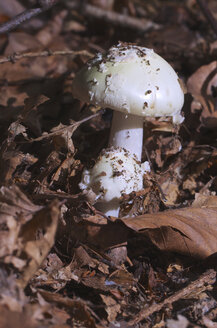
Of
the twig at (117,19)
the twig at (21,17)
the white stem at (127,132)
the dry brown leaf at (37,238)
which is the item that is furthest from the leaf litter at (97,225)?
the twig at (117,19)

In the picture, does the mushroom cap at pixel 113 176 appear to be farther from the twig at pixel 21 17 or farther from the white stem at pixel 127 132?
the twig at pixel 21 17

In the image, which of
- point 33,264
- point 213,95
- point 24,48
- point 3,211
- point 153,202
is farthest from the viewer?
point 24,48

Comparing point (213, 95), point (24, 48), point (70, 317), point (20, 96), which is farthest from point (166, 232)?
point (24, 48)

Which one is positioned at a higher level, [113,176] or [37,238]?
[113,176]

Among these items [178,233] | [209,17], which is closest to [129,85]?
[178,233]

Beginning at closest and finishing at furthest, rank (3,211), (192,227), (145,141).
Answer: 1. (3,211)
2. (192,227)
3. (145,141)

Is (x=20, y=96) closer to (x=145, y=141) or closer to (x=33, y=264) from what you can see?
(x=145, y=141)

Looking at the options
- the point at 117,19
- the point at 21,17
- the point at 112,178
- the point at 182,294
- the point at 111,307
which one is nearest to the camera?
the point at 111,307

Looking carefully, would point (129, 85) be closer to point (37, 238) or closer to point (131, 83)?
point (131, 83)
